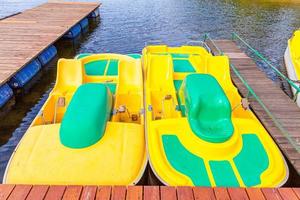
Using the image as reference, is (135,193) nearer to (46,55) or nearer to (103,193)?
(103,193)

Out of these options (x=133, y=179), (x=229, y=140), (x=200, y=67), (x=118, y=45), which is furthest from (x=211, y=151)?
(x=118, y=45)

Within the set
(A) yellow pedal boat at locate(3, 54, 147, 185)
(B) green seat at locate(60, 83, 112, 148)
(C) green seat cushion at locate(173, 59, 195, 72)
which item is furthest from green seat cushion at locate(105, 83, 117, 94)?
(C) green seat cushion at locate(173, 59, 195, 72)

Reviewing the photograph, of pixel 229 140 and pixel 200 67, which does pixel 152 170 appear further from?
pixel 200 67

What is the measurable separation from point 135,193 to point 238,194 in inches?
→ 82.7

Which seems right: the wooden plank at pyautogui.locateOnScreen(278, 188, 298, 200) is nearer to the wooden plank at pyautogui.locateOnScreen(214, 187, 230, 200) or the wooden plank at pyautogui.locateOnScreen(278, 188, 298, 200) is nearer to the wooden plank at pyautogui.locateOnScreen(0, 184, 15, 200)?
the wooden plank at pyautogui.locateOnScreen(214, 187, 230, 200)

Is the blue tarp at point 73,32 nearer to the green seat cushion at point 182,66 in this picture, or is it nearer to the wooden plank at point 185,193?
the green seat cushion at point 182,66

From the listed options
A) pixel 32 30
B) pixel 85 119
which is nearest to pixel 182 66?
pixel 85 119

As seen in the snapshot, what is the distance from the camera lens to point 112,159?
626 cm

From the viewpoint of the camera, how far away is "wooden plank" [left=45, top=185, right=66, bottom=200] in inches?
209

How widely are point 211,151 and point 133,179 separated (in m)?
1.99

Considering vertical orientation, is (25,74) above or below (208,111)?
below

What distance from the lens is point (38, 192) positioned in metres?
5.41

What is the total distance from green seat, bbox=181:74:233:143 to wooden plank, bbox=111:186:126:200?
91.2 inches

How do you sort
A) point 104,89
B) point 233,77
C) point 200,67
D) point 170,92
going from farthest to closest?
1. point 233,77
2. point 200,67
3. point 170,92
4. point 104,89
